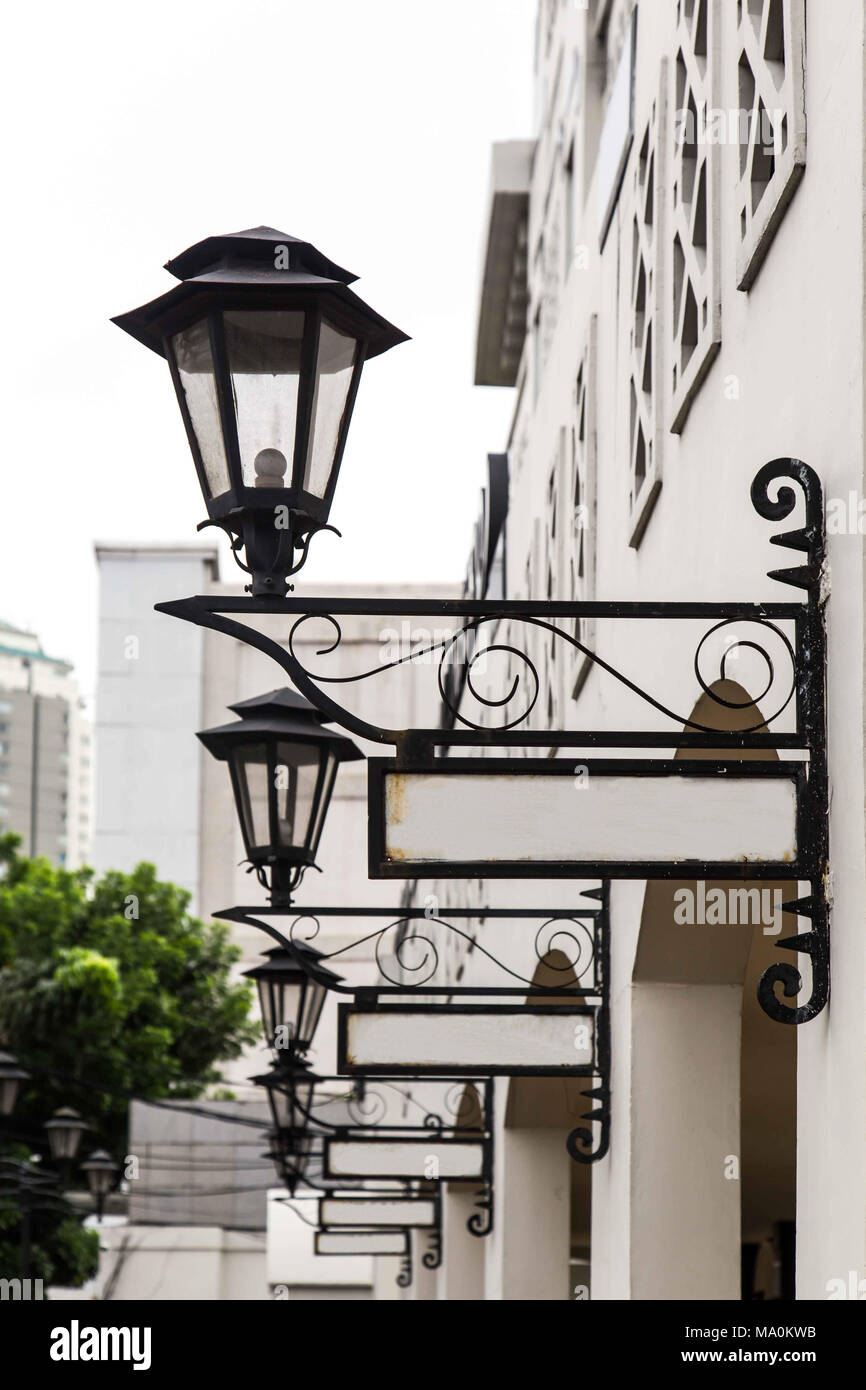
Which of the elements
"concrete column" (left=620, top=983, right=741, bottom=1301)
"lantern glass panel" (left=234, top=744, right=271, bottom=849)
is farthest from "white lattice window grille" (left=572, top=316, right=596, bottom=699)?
"concrete column" (left=620, top=983, right=741, bottom=1301)

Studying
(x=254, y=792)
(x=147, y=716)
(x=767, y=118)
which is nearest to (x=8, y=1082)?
(x=254, y=792)

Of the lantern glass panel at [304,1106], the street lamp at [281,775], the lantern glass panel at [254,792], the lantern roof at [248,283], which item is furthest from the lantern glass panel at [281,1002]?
the lantern roof at [248,283]

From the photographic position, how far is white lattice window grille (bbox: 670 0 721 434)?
4691 millimetres

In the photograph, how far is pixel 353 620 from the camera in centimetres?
4366

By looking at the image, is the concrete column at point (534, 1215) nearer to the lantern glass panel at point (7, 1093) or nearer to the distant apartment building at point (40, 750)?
the lantern glass panel at point (7, 1093)

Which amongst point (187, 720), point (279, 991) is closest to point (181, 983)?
point (187, 720)

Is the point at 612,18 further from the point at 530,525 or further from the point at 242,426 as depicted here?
the point at 242,426

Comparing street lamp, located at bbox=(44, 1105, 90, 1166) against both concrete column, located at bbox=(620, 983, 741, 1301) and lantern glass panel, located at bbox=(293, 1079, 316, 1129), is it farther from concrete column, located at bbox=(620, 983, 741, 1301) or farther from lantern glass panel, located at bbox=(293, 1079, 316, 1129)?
concrete column, located at bbox=(620, 983, 741, 1301)

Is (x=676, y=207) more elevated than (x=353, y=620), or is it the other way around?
(x=353, y=620)

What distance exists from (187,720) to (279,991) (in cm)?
4089

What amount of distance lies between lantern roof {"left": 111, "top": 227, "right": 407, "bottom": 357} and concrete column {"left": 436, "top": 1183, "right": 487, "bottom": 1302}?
10866 millimetres

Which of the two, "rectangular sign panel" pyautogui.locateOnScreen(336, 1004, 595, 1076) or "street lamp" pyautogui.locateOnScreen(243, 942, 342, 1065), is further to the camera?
"street lamp" pyautogui.locateOnScreen(243, 942, 342, 1065)

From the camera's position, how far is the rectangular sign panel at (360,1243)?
53.1ft

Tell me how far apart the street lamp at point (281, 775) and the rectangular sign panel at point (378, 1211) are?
782 centimetres
